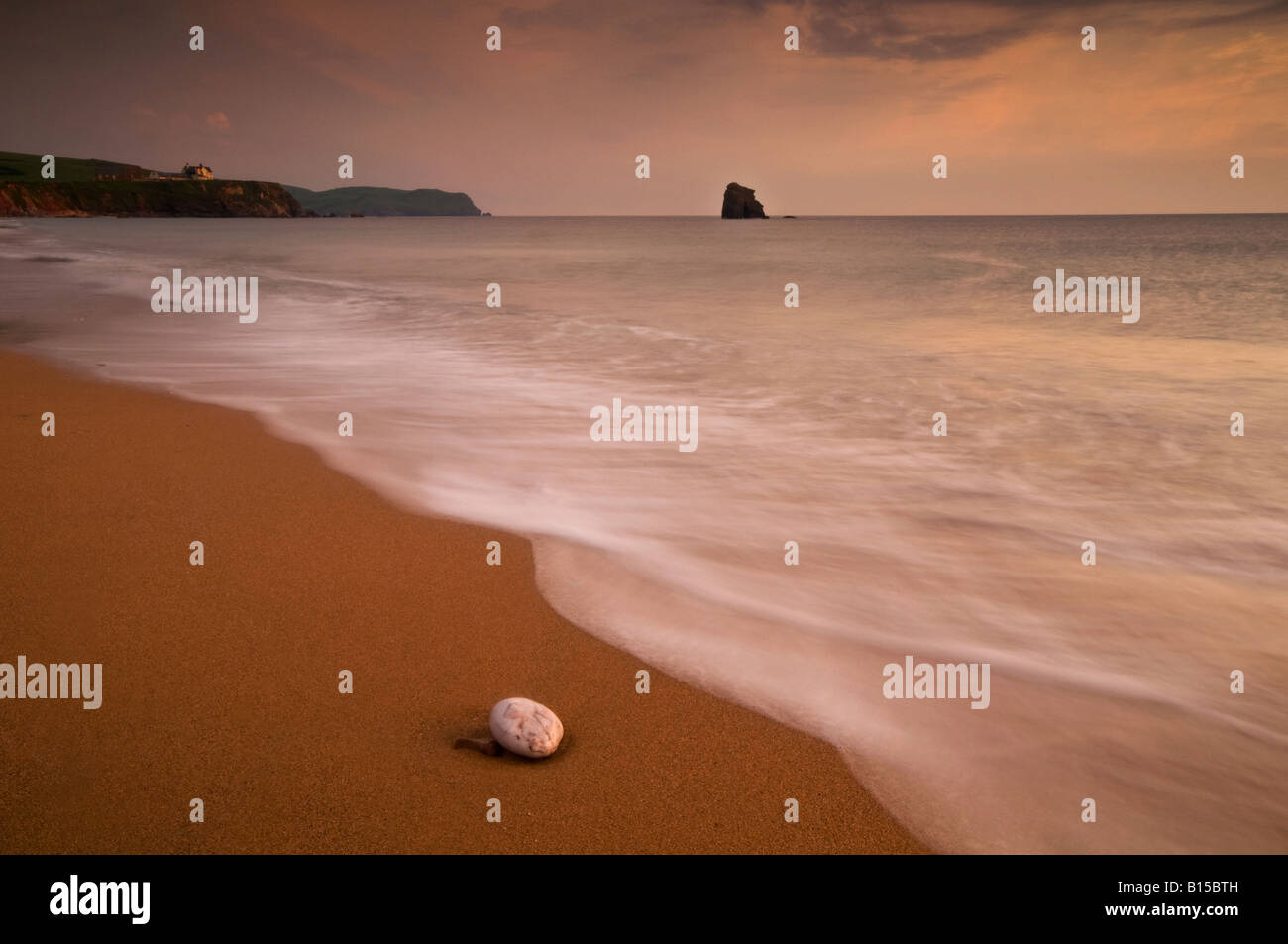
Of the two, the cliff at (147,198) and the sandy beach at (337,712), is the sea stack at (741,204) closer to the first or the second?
the cliff at (147,198)

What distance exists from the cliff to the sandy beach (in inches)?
5317

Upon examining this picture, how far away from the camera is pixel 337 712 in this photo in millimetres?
3451

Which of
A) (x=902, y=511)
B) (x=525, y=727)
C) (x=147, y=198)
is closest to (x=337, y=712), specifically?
(x=525, y=727)

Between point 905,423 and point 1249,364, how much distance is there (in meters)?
8.68

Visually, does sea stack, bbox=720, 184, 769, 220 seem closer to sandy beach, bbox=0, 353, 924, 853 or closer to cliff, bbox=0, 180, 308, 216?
cliff, bbox=0, 180, 308, 216

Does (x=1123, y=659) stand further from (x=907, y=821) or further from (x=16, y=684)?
(x=16, y=684)

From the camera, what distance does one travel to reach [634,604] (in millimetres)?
4645

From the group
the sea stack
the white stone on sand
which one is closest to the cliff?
the sea stack

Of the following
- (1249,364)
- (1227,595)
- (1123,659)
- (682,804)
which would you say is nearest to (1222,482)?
(1227,595)

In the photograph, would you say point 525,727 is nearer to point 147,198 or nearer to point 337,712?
point 337,712

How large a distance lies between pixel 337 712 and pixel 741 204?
172 m

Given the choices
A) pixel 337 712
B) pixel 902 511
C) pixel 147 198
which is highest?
pixel 147 198

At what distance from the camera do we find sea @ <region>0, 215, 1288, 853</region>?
11.4 feet

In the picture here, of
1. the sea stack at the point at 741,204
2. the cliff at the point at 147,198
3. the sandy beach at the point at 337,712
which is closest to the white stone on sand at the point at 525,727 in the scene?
the sandy beach at the point at 337,712
